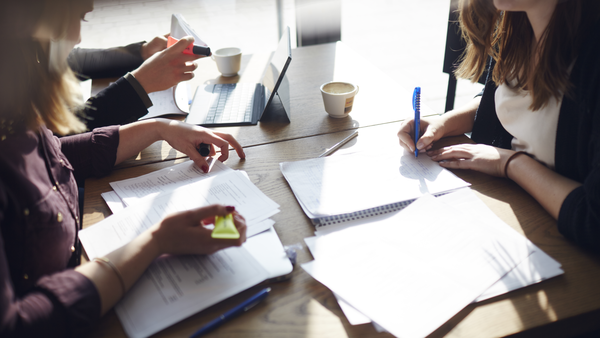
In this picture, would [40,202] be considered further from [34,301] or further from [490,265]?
[490,265]

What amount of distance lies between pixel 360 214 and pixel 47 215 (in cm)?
56

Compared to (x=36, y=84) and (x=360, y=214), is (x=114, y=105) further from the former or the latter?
(x=360, y=214)

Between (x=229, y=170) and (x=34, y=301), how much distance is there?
496 millimetres

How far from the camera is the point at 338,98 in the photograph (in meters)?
1.18

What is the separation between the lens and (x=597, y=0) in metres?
0.80

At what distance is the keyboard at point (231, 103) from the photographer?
1.25 metres

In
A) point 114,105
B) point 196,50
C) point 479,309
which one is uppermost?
point 196,50

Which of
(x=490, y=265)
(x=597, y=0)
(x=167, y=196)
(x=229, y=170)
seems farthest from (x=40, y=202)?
(x=597, y=0)

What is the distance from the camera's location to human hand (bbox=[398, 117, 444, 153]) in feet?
3.34

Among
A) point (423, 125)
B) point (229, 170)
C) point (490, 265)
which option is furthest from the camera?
point (423, 125)

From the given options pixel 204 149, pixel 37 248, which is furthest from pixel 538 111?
pixel 37 248

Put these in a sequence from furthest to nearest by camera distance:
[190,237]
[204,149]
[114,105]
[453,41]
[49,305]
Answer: [453,41]
[114,105]
[204,149]
[190,237]
[49,305]

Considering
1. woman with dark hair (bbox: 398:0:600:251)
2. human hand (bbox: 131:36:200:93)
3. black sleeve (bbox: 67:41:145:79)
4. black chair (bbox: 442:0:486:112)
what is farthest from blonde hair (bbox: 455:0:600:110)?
black sleeve (bbox: 67:41:145:79)

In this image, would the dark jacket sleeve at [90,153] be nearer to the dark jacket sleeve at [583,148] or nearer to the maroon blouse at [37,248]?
the maroon blouse at [37,248]
